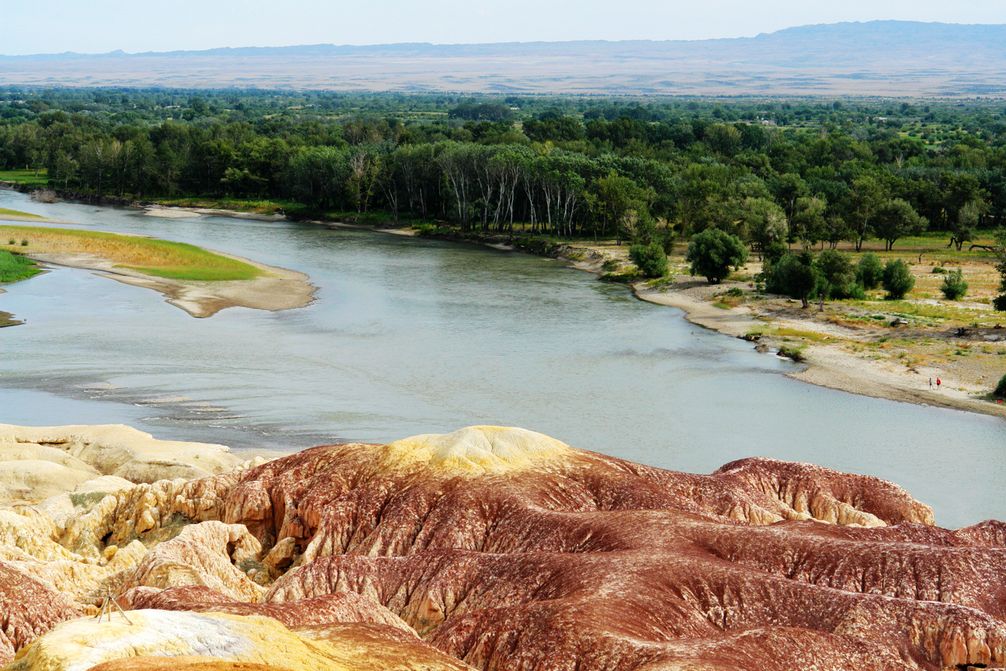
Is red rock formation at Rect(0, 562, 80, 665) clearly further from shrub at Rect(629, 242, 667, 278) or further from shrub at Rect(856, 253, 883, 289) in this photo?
shrub at Rect(629, 242, 667, 278)

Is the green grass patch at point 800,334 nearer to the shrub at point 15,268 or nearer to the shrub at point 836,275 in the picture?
the shrub at point 836,275

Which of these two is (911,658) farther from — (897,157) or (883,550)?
(897,157)

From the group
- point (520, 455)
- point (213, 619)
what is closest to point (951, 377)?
point (520, 455)

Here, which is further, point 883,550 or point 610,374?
point 610,374

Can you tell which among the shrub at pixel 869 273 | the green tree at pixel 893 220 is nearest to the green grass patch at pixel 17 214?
the shrub at pixel 869 273

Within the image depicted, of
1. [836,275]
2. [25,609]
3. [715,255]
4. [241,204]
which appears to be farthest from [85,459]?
[241,204]

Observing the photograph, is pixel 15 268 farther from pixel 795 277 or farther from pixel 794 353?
pixel 794 353
